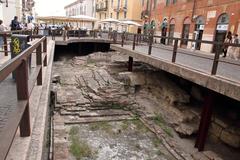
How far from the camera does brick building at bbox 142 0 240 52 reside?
54.5ft

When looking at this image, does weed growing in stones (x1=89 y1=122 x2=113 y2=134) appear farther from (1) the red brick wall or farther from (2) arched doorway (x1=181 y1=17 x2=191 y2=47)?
(2) arched doorway (x1=181 y1=17 x2=191 y2=47)

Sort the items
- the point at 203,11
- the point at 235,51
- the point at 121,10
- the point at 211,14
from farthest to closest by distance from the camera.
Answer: the point at 121,10, the point at 203,11, the point at 211,14, the point at 235,51

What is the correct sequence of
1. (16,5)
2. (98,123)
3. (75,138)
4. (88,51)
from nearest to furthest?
(75,138)
(98,123)
(88,51)
(16,5)

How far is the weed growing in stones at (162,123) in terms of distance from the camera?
9312mm

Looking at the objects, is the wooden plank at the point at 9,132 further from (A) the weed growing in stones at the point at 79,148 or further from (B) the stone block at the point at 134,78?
(B) the stone block at the point at 134,78

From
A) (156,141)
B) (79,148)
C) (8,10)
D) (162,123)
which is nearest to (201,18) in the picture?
(162,123)

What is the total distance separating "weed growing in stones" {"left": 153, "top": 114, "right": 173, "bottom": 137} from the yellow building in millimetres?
25133

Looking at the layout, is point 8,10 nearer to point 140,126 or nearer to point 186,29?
point 186,29

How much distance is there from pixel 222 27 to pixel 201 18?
2873 mm

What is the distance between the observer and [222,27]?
17422mm

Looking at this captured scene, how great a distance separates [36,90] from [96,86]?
7.86 metres

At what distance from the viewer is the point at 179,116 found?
32.2 feet

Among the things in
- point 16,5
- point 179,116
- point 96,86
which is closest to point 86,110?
point 96,86

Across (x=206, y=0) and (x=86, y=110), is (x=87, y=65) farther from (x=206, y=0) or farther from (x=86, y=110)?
(x=206, y=0)
